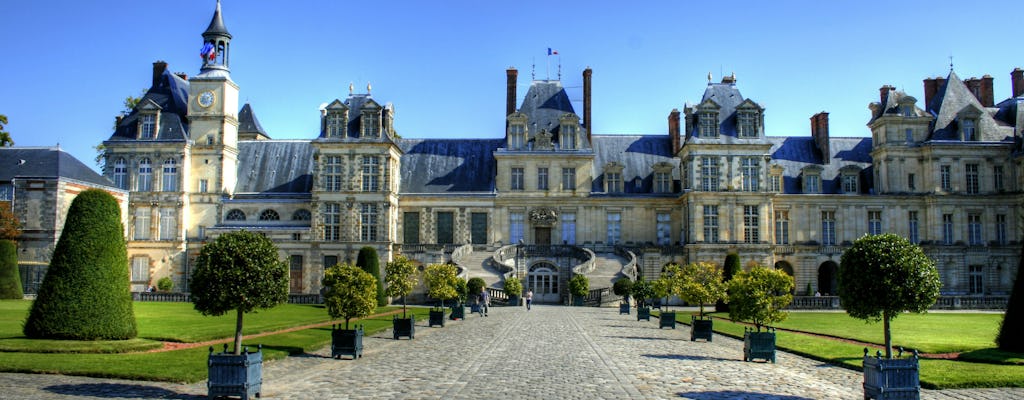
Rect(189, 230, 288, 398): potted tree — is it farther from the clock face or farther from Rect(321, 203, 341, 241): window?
the clock face

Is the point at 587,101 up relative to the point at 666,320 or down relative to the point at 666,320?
up

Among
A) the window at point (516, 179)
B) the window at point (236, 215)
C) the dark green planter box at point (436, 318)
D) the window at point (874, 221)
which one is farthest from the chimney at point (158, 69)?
the window at point (874, 221)

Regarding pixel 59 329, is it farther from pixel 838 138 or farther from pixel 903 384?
pixel 838 138

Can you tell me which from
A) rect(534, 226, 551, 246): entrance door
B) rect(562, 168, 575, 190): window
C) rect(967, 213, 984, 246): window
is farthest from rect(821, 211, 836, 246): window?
rect(534, 226, 551, 246): entrance door

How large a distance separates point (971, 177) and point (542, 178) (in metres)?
25.1

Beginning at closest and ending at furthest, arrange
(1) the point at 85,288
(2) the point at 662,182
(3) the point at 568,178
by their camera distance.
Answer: (1) the point at 85,288 < (3) the point at 568,178 < (2) the point at 662,182

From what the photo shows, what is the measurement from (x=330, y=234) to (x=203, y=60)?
13.4 metres

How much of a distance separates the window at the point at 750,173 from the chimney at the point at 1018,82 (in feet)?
59.2

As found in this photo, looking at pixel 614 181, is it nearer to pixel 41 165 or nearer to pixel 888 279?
pixel 41 165

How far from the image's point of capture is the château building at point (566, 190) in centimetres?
4959

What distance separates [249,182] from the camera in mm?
53344

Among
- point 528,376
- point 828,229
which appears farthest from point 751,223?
point 528,376

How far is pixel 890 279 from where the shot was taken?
15320 mm

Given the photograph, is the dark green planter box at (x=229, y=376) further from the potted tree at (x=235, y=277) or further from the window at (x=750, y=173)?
the window at (x=750, y=173)
